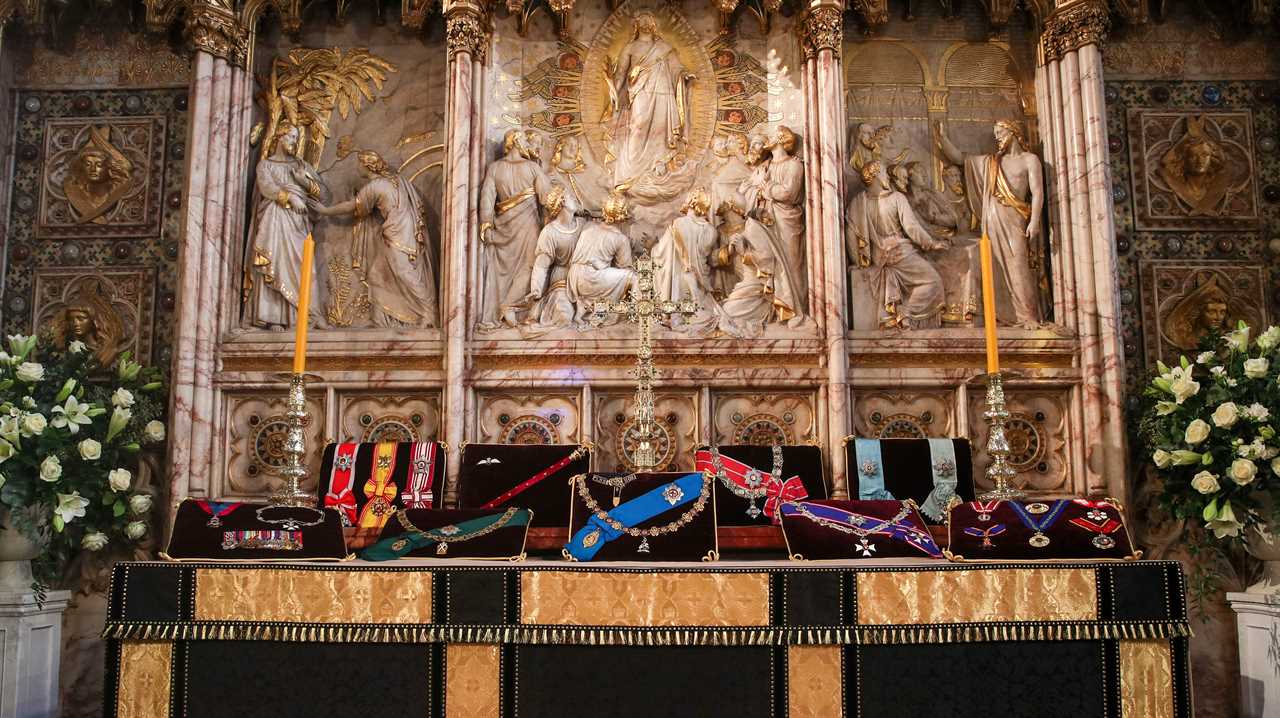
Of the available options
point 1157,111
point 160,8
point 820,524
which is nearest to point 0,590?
point 160,8

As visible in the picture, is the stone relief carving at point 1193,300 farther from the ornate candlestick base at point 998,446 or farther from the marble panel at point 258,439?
the marble panel at point 258,439

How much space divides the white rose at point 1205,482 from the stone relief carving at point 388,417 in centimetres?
514

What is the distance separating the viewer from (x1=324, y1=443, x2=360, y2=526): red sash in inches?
275

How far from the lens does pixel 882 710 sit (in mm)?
4094

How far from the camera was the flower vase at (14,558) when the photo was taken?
6.70m

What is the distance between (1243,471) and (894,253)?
3.00 m

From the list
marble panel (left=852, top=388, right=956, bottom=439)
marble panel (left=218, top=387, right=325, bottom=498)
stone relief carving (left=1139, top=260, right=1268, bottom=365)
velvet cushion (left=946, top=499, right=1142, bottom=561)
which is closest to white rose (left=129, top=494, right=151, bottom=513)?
marble panel (left=218, top=387, right=325, bottom=498)

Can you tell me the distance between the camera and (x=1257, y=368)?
621cm

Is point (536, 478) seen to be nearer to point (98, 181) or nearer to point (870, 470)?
point (870, 470)

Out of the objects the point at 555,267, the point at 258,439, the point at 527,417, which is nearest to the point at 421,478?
the point at 527,417

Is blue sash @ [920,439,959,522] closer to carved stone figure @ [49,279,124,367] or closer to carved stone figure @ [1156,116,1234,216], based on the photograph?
carved stone figure @ [1156,116,1234,216]

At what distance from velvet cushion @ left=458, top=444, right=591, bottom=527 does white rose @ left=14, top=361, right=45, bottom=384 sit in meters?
2.79

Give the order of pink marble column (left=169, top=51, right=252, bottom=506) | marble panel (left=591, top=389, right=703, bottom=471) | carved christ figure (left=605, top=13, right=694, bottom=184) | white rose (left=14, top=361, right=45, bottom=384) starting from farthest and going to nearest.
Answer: carved christ figure (left=605, top=13, right=694, bottom=184), marble panel (left=591, top=389, right=703, bottom=471), pink marble column (left=169, top=51, right=252, bottom=506), white rose (left=14, top=361, right=45, bottom=384)

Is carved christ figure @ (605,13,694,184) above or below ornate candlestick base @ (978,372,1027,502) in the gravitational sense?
above
